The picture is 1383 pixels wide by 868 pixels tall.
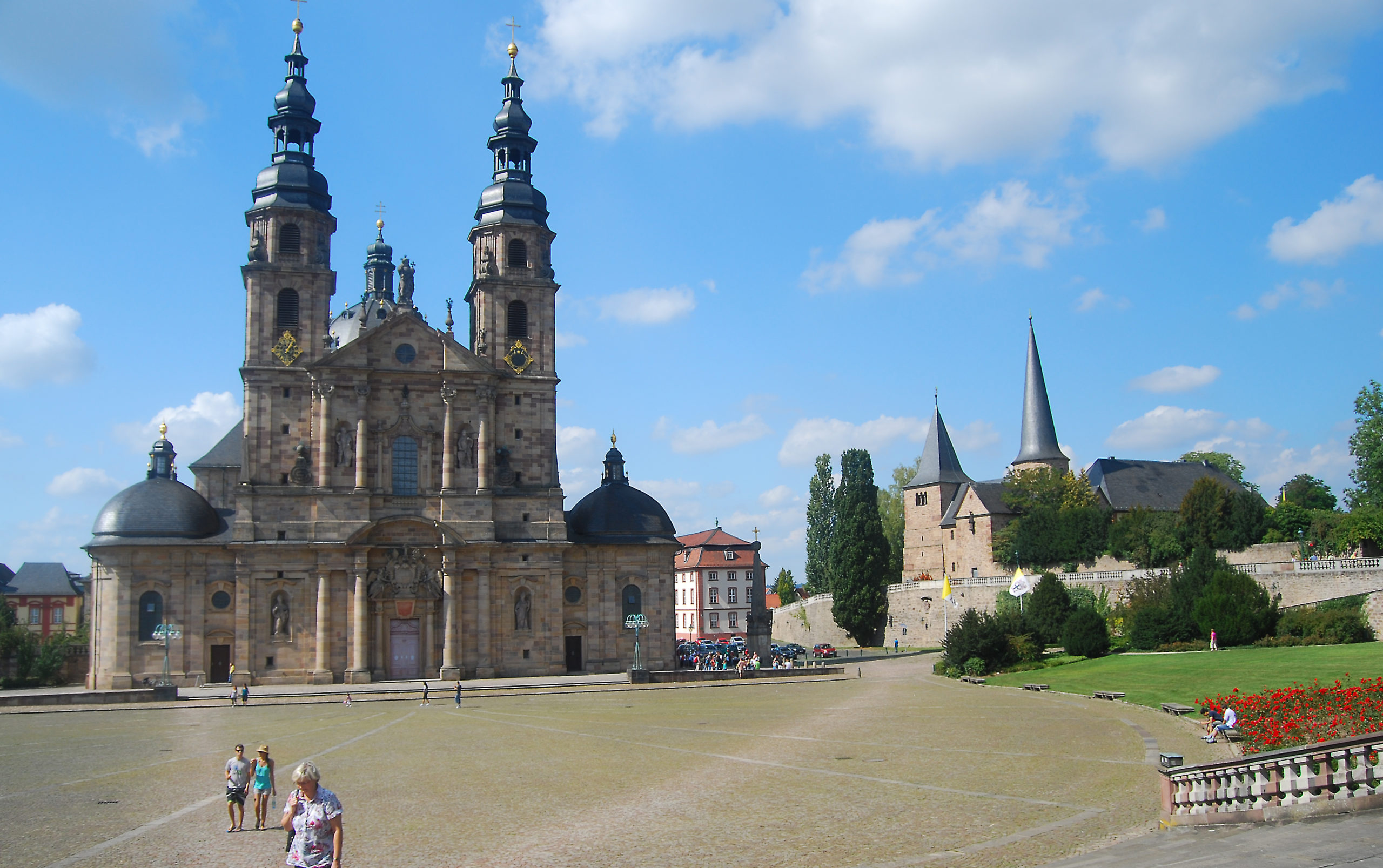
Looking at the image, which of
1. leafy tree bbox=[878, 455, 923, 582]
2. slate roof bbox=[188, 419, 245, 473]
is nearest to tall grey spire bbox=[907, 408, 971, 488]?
leafy tree bbox=[878, 455, 923, 582]

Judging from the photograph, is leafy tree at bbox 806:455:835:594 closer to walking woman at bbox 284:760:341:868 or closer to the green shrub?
the green shrub

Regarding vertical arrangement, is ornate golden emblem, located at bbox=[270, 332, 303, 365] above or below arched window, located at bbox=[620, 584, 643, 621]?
above

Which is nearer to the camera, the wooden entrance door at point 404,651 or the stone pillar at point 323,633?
the stone pillar at point 323,633

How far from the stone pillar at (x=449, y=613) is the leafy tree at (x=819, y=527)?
46.7 m

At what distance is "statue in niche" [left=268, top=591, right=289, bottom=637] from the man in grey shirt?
3929 cm

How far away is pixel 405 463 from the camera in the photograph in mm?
56844

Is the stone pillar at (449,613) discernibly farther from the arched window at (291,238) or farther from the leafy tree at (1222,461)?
the leafy tree at (1222,461)

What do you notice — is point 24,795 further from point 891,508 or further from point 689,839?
point 891,508

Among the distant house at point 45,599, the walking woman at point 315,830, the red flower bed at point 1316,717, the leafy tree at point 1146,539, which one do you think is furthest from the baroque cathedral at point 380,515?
the distant house at point 45,599

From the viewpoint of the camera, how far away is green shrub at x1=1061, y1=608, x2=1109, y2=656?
4994 cm

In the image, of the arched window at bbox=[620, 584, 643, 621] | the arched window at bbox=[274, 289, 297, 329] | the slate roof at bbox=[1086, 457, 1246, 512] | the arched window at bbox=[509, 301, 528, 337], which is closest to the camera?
the arched window at bbox=[274, 289, 297, 329]

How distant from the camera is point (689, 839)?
15734mm

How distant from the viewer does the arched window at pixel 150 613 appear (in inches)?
2104

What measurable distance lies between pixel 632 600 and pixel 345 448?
16725 millimetres
